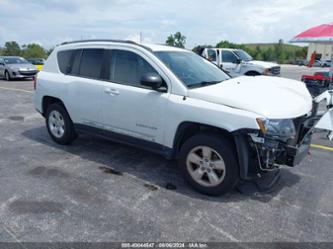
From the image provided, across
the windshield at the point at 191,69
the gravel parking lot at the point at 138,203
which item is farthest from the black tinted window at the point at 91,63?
the gravel parking lot at the point at 138,203

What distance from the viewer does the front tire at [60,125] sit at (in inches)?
199

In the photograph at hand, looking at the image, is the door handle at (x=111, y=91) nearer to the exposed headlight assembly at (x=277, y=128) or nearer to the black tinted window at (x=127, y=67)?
the black tinted window at (x=127, y=67)

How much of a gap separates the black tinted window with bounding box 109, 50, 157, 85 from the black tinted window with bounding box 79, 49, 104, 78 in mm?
293

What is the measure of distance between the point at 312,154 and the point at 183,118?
2888mm

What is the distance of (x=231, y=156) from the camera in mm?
3264

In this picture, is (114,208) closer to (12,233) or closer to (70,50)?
(12,233)

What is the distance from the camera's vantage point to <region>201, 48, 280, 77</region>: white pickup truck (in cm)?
1300

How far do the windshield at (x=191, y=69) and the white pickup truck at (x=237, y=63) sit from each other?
8.93 m

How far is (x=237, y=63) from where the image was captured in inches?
538

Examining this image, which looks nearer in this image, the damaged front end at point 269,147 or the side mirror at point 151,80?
the damaged front end at point 269,147

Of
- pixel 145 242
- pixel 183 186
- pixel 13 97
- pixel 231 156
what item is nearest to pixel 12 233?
pixel 145 242

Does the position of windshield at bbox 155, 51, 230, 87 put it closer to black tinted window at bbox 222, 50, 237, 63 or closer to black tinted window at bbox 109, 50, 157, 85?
black tinted window at bbox 109, 50, 157, 85

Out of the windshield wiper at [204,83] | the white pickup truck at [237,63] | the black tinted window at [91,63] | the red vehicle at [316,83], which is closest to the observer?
the windshield wiper at [204,83]

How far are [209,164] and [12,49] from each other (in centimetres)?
7551
